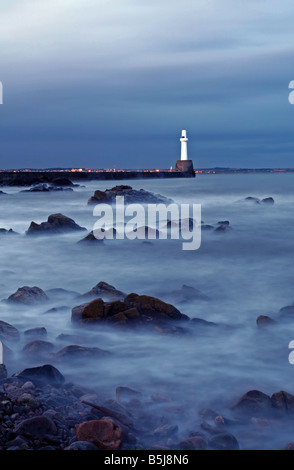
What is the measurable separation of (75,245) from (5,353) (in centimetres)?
702

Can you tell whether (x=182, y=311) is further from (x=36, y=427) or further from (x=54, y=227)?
(x=54, y=227)

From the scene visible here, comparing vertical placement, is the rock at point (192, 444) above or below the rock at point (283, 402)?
below

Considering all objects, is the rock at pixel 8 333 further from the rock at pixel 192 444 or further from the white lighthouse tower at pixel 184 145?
the white lighthouse tower at pixel 184 145

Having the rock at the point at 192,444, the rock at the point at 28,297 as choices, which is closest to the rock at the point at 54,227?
the rock at the point at 28,297

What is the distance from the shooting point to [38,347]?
15.7 feet

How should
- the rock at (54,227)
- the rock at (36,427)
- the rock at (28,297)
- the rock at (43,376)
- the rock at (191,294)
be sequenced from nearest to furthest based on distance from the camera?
1. the rock at (36,427)
2. the rock at (43,376)
3. the rock at (28,297)
4. the rock at (191,294)
5. the rock at (54,227)

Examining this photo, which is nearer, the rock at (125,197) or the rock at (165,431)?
the rock at (165,431)

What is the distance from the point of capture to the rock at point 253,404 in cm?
370

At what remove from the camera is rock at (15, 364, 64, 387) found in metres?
3.98

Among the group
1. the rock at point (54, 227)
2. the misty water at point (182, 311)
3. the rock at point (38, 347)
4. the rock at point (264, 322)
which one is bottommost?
the misty water at point (182, 311)

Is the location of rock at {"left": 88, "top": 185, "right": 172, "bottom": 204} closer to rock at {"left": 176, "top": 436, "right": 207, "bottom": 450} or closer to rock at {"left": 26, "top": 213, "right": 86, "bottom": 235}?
rock at {"left": 26, "top": 213, "right": 86, "bottom": 235}

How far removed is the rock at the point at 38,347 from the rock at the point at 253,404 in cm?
190

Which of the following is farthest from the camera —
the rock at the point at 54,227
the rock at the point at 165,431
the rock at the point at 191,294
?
the rock at the point at 54,227

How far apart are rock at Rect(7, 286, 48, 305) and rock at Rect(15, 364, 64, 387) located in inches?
95.5
